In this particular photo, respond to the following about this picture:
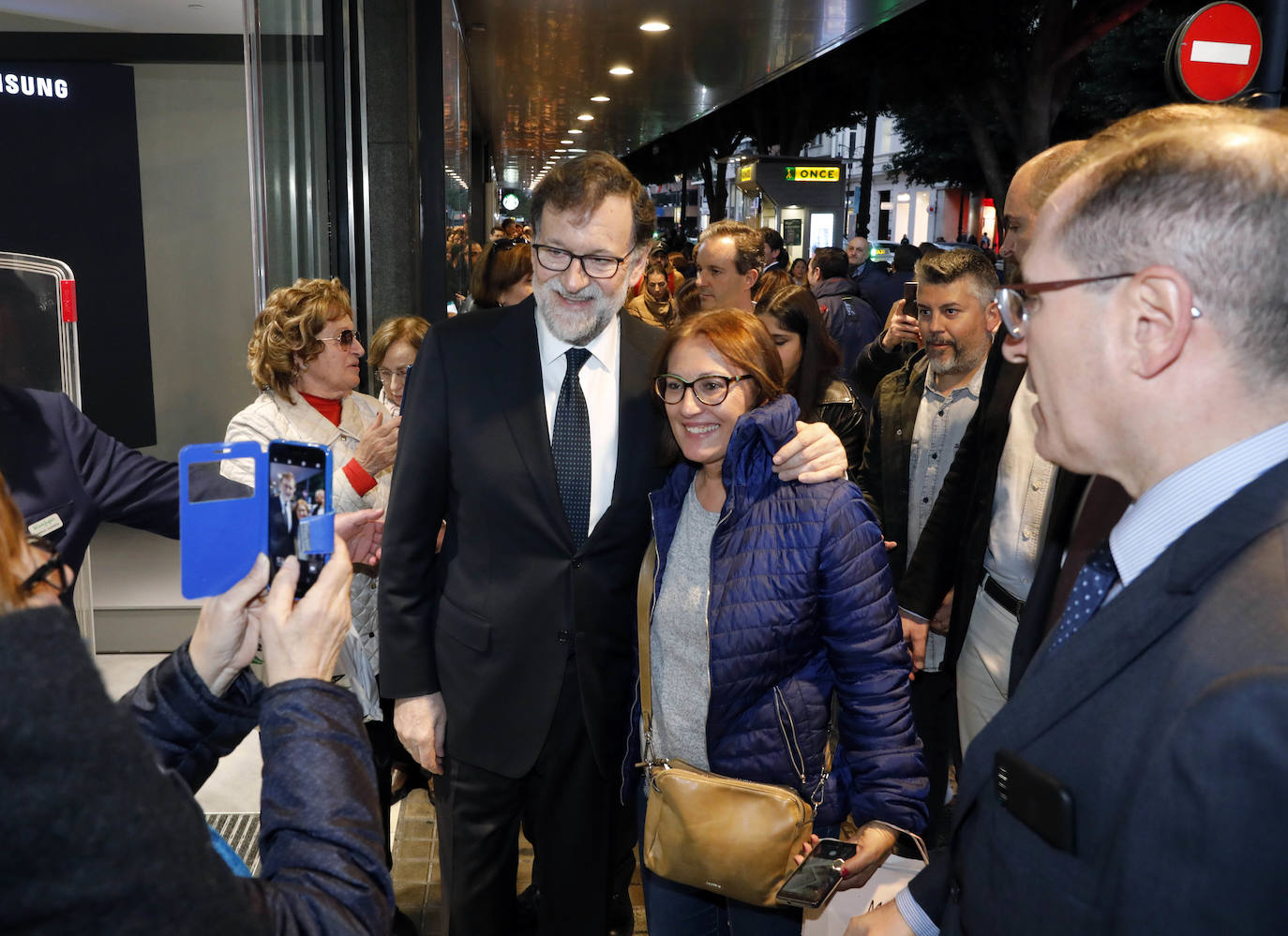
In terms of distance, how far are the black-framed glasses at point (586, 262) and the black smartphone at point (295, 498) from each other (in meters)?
1.30

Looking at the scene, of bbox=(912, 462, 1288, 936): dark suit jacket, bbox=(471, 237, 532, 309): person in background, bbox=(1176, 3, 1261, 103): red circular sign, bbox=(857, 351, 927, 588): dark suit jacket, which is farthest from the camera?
bbox=(1176, 3, 1261, 103): red circular sign

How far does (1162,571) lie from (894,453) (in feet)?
9.01

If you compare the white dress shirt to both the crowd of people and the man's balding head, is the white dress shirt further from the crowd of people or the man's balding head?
the man's balding head

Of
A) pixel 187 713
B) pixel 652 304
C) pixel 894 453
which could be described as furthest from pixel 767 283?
pixel 187 713

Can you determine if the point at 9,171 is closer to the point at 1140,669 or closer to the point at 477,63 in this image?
the point at 1140,669

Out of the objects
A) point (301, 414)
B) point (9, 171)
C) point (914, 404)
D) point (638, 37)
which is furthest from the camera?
point (638, 37)

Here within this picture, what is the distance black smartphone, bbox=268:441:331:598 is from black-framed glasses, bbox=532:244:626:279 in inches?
51.2

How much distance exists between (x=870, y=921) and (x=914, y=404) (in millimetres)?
2457

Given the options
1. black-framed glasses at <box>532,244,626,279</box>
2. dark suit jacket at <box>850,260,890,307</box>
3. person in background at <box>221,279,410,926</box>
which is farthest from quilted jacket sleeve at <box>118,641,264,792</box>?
dark suit jacket at <box>850,260,890,307</box>

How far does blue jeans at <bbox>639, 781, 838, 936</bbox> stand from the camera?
2438 millimetres

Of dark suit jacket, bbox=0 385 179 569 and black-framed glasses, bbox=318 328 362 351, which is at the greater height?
black-framed glasses, bbox=318 328 362 351

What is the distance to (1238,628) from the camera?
1018mm

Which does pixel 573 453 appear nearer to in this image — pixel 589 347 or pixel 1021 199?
pixel 589 347

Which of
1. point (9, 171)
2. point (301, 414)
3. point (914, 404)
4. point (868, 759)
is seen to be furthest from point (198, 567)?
point (9, 171)
